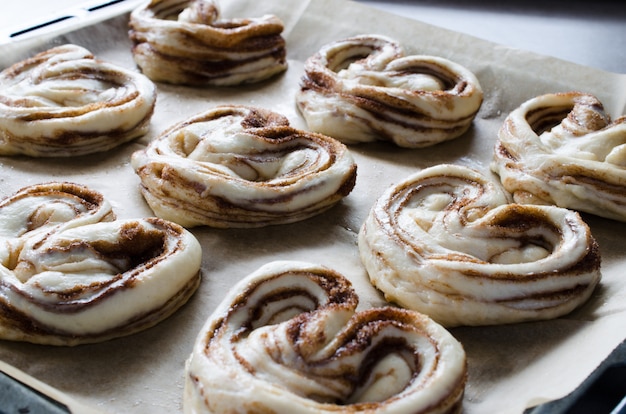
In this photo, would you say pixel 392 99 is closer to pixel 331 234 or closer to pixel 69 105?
pixel 331 234

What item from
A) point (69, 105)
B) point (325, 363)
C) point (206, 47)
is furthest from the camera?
point (206, 47)

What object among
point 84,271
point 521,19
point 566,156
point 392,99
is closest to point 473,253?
point 566,156

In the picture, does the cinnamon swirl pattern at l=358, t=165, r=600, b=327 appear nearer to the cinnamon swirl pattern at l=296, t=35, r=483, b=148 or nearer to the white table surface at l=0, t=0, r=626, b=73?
the cinnamon swirl pattern at l=296, t=35, r=483, b=148

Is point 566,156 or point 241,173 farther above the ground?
point 566,156

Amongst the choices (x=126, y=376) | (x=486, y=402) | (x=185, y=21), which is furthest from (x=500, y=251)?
(x=185, y=21)

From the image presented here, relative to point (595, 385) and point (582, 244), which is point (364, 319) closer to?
point (595, 385)

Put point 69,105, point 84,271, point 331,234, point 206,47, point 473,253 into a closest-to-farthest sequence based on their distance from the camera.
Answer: point 84,271
point 473,253
point 331,234
point 69,105
point 206,47
